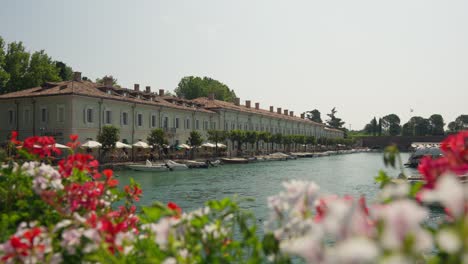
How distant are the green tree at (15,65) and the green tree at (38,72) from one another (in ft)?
2.07

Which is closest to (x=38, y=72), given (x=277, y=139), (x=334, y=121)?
(x=277, y=139)

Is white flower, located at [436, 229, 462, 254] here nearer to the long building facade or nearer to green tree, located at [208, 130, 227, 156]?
the long building facade

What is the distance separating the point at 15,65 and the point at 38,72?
2484 millimetres

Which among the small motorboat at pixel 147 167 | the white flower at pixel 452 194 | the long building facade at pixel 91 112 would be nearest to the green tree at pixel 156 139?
the long building facade at pixel 91 112

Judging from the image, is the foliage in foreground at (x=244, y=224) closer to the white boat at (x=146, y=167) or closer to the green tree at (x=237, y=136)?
the white boat at (x=146, y=167)

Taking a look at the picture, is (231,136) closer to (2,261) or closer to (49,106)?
(49,106)

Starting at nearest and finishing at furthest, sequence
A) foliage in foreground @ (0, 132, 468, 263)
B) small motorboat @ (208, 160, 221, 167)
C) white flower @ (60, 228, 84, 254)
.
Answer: foliage in foreground @ (0, 132, 468, 263) < white flower @ (60, 228, 84, 254) < small motorboat @ (208, 160, 221, 167)

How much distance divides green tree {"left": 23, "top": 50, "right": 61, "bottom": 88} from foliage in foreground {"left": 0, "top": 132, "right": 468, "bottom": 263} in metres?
49.8

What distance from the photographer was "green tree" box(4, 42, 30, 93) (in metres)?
48.4

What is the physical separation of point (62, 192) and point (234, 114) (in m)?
62.0

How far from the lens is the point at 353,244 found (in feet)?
3.62

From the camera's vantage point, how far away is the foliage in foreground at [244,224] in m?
1.21

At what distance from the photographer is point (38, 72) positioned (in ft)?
164

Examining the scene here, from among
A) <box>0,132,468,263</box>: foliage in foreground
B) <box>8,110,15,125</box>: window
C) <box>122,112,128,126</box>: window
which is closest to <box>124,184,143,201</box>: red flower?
<box>0,132,468,263</box>: foliage in foreground
